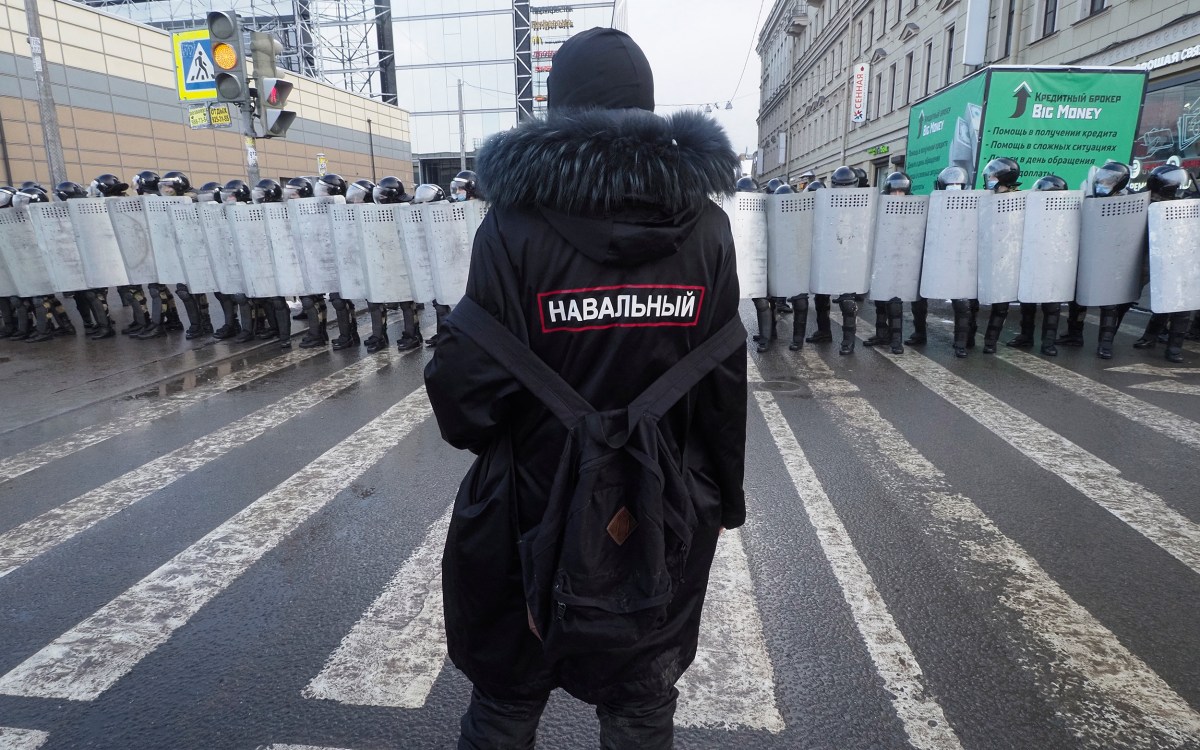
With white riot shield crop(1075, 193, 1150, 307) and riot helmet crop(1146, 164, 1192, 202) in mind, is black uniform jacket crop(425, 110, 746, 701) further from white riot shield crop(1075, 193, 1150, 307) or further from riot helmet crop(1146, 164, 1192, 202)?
riot helmet crop(1146, 164, 1192, 202)

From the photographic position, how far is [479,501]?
1.60 meters

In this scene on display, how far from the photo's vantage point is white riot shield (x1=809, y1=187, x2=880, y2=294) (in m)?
8.21

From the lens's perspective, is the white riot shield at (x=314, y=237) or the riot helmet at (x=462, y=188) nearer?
the riot helmet at (x=462, y=188)

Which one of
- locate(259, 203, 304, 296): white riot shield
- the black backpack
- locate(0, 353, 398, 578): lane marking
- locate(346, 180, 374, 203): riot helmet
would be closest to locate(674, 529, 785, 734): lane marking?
the black backpack

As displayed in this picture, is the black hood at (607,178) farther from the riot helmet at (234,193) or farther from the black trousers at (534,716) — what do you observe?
the riot helmet at (234,193)

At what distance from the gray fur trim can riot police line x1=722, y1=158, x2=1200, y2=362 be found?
7.09m

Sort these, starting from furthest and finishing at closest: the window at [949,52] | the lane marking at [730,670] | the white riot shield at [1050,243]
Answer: the window at [949,52]
the white riot shield at [1050,243]
the lane marking at [730,670]

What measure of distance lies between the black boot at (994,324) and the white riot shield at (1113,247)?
791 millimetres

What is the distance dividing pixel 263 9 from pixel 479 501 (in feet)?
176

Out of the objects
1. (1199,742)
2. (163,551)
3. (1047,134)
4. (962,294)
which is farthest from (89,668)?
(1047,134)

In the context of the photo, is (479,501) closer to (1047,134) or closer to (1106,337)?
(1106,337)

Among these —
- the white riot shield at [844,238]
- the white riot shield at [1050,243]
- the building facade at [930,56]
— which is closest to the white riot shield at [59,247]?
the white riot shield at [844,238]

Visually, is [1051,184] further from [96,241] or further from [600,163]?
[96,241]

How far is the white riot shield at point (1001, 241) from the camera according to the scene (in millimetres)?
7730
